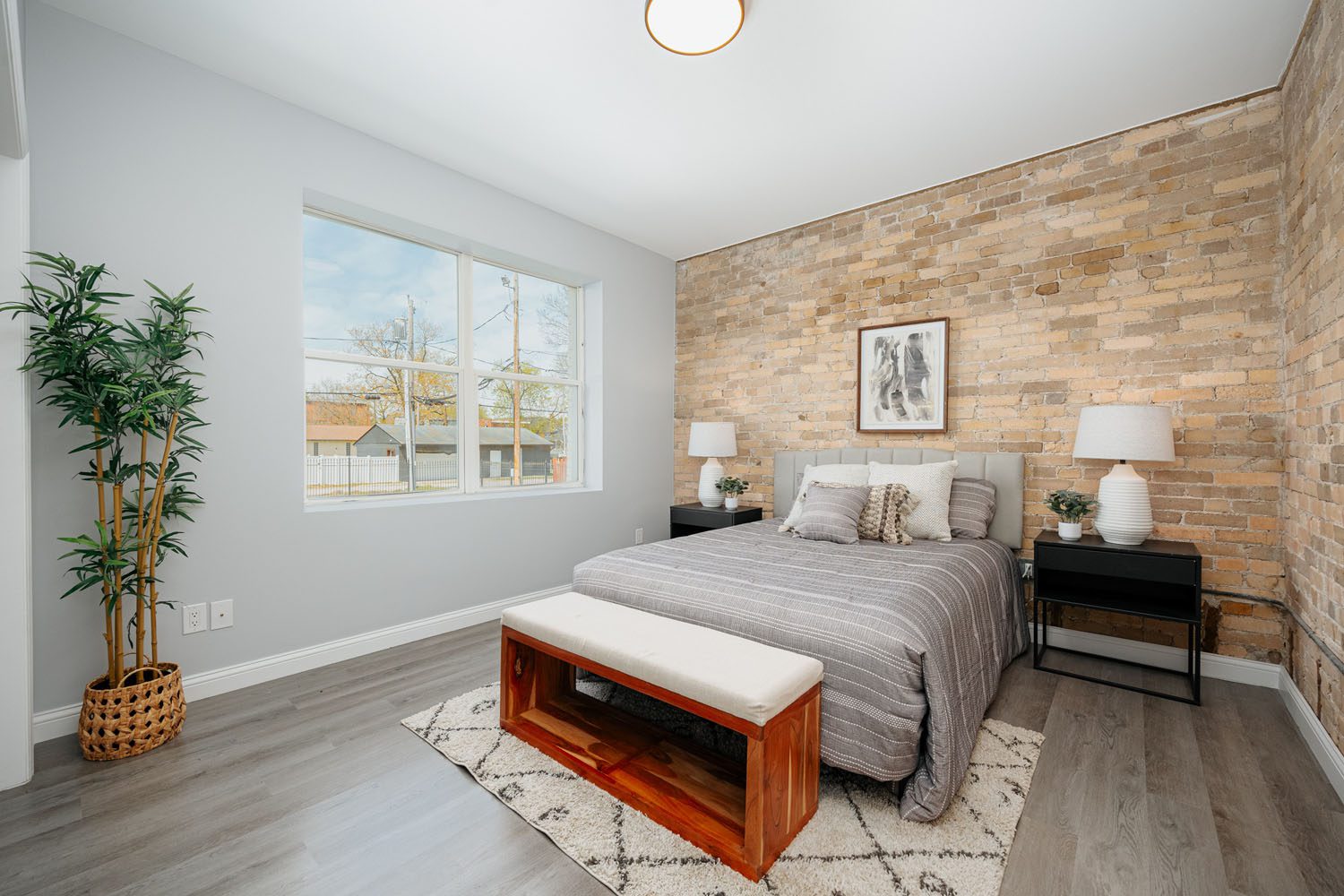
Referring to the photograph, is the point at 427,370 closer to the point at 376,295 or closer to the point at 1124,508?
the point at 376,295

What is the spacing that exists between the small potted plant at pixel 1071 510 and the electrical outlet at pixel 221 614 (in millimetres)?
3969

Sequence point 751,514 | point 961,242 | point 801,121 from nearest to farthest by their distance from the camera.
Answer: point 801,121, point 961,242, point 751,514

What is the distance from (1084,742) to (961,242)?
273 centimetres

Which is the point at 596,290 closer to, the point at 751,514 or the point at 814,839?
the point at 751,514

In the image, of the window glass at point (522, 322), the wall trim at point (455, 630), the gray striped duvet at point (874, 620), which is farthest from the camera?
the window glass at point (522, 322)

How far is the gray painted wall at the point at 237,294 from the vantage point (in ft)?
7.22

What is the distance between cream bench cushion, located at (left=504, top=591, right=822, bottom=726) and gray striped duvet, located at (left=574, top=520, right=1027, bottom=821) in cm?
11

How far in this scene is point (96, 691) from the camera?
2.02 meters

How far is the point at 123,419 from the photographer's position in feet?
6.70

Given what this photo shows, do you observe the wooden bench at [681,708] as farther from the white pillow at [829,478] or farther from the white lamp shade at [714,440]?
the white lamp shade at [714,440]

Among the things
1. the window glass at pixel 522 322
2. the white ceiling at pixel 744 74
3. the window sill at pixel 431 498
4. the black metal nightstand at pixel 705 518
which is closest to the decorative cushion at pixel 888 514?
the black metal nightstand at pixel 705 518

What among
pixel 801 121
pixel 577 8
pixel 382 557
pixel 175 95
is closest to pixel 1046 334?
pixel 801 121

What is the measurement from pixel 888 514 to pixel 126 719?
131 inches

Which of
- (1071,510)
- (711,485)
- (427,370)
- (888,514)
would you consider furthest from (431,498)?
(1071,510)
